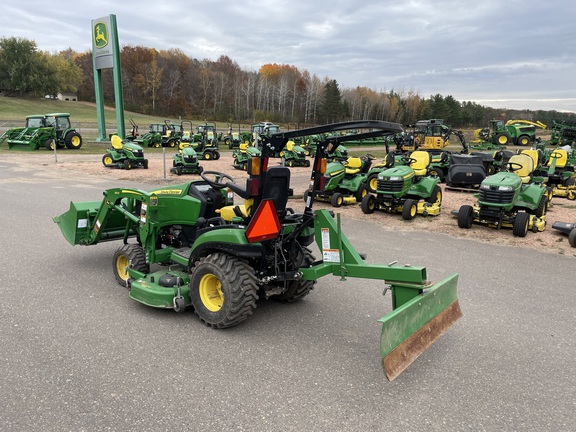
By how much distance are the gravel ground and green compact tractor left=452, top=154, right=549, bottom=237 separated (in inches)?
6.8

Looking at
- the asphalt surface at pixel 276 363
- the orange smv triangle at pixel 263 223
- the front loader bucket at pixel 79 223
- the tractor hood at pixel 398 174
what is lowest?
the asphalt surface at pixel 276 363

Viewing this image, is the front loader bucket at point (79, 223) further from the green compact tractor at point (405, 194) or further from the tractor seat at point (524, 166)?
the tractor seat at point (524, 166)

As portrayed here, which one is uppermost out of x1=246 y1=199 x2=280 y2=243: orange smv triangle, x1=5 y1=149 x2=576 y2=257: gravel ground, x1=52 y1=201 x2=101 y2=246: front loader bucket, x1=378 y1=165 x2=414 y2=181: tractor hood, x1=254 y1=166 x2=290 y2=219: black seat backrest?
x1=254 y1=166 x2=290 y2=219: black seat backrest

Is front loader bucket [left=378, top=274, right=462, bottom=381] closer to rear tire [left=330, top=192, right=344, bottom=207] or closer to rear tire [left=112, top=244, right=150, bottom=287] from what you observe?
rear tire [left=112, top=244, right=150, bottom=287]

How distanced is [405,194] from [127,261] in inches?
289

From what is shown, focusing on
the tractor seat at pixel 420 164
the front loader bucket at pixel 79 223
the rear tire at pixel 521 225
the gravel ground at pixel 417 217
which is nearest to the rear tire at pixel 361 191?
the gravel ground at pixel 417 217

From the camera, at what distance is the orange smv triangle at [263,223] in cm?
373

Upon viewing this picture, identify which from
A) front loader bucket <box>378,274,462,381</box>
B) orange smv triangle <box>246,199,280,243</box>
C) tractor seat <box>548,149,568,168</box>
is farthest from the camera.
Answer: tractor seat <box>548,149,568,168</box>

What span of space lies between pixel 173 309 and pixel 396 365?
237 cm

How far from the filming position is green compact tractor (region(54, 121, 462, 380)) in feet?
11.4

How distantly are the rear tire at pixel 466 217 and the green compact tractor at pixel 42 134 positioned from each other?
944 inches

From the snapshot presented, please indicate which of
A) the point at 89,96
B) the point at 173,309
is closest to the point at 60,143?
the point at 173,309

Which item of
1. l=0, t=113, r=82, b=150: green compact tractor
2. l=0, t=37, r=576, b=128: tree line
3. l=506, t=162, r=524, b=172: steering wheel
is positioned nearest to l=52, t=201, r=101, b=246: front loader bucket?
l=506, t=162, r=524, b=172: steering wheel

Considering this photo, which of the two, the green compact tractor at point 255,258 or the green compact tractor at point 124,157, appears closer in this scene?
the green compact tractor at point 255,258
